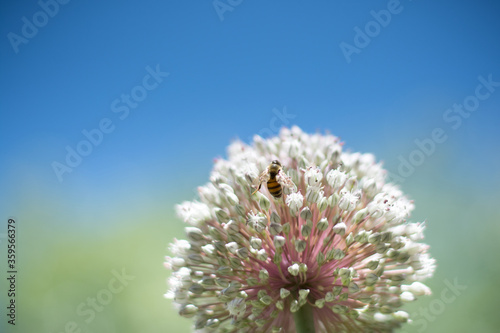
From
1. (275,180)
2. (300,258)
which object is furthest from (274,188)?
(300,258)

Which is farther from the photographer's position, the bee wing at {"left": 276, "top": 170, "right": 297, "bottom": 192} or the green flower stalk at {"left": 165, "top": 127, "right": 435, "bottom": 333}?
the bee wing at {"left": 276, "top": 170, "right": 297, "bottom": 192}

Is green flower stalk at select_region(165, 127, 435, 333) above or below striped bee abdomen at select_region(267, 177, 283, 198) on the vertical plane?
below

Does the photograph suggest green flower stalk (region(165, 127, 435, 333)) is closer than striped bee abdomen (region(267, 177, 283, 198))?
Yes

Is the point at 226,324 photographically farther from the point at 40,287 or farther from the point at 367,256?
the point at 40,287

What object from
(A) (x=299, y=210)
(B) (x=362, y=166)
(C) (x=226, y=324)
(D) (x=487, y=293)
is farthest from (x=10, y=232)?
(D) (x=487, y=293)

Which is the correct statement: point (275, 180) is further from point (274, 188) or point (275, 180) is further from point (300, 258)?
point (300, 258)
